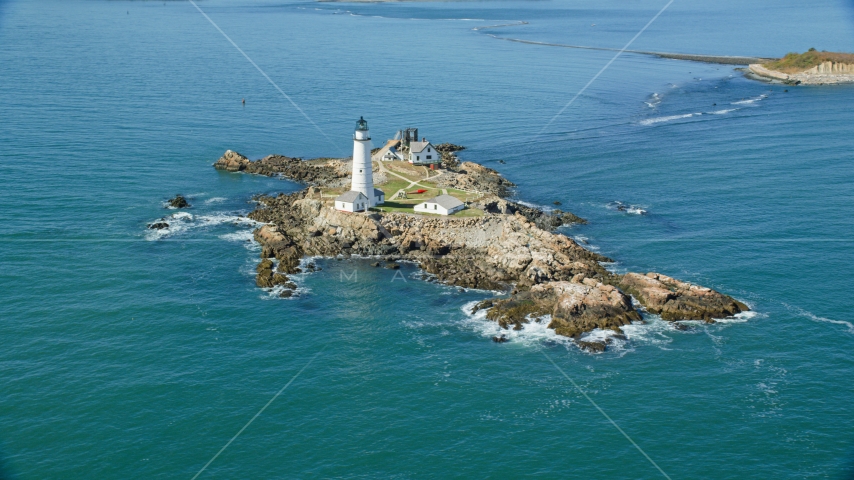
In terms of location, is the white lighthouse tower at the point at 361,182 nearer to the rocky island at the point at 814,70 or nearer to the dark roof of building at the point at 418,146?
the dark roof of building at the point at 418,146

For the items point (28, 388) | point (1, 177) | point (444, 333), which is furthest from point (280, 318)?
point (1, 177)

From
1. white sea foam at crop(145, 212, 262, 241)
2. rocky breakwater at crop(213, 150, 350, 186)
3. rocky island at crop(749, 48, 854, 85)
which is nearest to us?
white sea foam at crop(145, 212, 262, 241)

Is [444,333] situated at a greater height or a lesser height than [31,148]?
lesser

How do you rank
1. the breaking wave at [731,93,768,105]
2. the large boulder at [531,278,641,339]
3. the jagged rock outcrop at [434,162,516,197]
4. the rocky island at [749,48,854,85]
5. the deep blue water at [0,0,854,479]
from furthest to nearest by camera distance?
the rocky island at [749,48,854,85], the breaking wave at [731,93,768,105], the jagged rock outcrop at [434,162,516,197], the large boulder at [531,278,641,339], the deep blue water at [0,0,854,479]

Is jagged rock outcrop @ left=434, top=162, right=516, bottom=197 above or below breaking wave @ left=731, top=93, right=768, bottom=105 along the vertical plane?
below

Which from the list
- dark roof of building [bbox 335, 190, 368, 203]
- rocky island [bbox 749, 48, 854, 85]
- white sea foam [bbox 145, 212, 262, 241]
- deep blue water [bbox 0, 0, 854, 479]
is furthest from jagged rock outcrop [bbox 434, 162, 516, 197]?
rocky island [bbox 749, 48, 854, 85]

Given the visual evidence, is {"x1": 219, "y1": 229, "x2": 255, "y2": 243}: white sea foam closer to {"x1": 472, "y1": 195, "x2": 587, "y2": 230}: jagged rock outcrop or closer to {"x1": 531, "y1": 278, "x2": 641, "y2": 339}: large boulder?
{"x1": 472, "y1": 195, "x2": 587, "y2": 230}: jagged rock outcrop

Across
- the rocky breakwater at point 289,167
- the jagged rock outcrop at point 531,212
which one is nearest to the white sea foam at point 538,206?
the jagged rock outcrop at point 531,212

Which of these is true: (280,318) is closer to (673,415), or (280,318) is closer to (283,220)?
(283,220)
